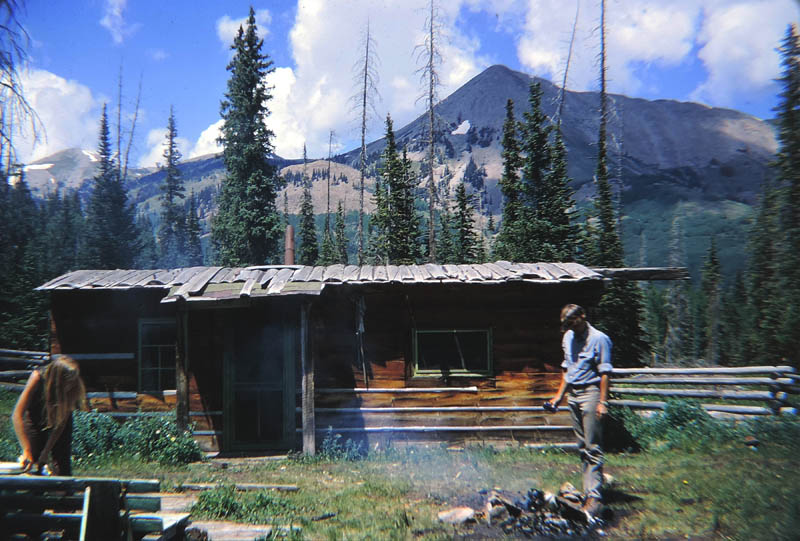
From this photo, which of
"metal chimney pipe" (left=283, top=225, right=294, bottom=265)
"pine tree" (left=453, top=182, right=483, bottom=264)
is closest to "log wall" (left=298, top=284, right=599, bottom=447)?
"metal chimney pipe" (left=283, top=225, right=294, bottom=265)

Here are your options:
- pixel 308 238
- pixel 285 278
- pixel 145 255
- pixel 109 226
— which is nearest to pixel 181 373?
pixel 285 278

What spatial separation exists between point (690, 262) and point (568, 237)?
110 metres

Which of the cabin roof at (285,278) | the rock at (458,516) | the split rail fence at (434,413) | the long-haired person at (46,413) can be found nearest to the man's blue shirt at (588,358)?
the rock at (458,516)

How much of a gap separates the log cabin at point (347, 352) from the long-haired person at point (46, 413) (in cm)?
436

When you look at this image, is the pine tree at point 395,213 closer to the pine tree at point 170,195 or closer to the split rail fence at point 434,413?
the split rail fence at point 434,413

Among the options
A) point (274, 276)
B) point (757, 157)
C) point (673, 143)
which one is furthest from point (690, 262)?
point (274, 276)

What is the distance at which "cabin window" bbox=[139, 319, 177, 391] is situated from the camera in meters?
9.59

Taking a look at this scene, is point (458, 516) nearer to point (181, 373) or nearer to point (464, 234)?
point (181, 373)

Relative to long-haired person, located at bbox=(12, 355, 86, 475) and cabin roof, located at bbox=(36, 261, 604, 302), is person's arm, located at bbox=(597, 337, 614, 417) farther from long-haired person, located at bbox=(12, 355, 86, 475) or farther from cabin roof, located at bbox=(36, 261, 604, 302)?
long-haired person, located at bbox=(12, 355, 86, 475)

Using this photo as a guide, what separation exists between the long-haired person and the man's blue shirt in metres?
5.36

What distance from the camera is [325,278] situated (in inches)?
351

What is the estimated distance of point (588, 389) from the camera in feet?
17.8

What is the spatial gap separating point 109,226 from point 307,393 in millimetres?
43470

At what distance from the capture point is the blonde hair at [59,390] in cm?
450
